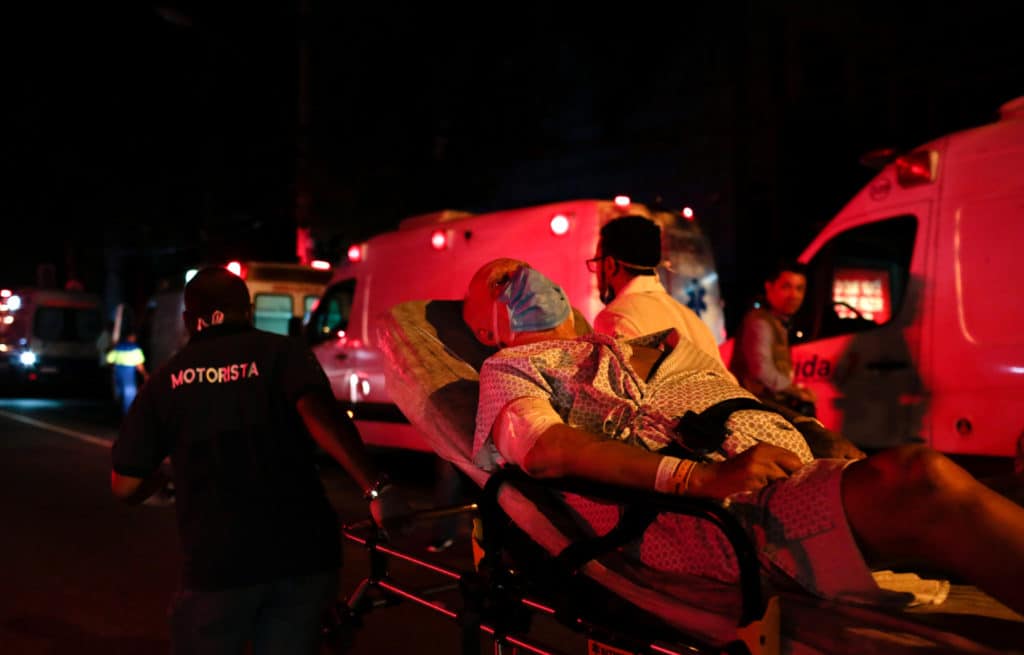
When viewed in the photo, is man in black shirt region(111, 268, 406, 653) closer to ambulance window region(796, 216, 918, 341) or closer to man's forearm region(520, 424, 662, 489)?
man's forearm region(520, 424, 662, 489)

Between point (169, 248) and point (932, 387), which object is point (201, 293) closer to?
point (932, 387)

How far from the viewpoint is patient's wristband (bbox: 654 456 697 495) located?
2738 millimetres

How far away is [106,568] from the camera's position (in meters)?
6.19

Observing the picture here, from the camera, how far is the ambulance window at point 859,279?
19.9 feet

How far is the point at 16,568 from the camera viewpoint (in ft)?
20.4

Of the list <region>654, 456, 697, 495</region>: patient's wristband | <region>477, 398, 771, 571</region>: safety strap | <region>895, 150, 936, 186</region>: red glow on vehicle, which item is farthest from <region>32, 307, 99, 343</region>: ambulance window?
<region>654, 456, 697, 495</region>: patient's wristband

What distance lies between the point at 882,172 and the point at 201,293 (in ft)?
15.6

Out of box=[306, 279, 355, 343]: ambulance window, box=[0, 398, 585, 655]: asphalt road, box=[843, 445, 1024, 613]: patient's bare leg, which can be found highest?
box=[306, 279, 355, 343]: ambulance window

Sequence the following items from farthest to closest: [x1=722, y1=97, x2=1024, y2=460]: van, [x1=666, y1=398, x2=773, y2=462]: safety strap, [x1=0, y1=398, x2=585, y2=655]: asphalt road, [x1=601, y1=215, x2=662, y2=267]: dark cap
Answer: [x1=722, y1=97, x2=1024, y2=460]: van, [x1=0, y1=398, x2=585, y2=655]: asphalt road, [x1=601, y1=215, x2=662, y2=267]: dark cap, [x1=666, y1=398, x2=773, y2=462]: safety strap

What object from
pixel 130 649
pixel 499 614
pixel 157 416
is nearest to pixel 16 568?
pixel 130 649

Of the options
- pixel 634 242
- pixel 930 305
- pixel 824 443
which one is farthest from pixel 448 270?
pixel 824 443

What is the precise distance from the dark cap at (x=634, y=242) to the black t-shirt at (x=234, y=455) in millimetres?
1624

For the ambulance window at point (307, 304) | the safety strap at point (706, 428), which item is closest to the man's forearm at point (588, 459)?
the safety strap at point (706, 428)

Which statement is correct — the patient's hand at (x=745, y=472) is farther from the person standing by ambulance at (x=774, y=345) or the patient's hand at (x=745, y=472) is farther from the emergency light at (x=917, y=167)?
the emergency light at (x=917, y=167)
